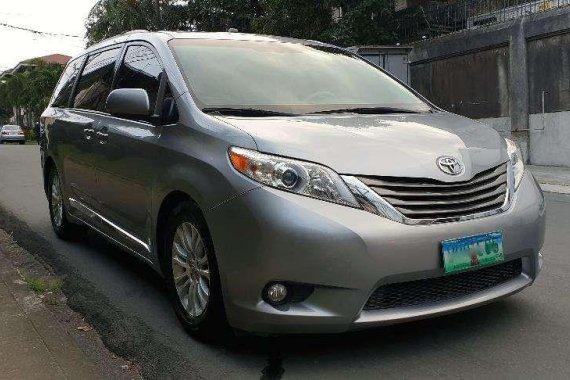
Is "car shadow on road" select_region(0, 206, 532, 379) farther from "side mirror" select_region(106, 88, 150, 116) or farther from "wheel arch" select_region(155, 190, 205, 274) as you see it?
"side mirror" select_region(106, 88, 150, 116)

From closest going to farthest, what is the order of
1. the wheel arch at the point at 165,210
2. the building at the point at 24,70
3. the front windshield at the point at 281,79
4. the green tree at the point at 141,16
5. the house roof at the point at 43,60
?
1. the wheel arch at the point at 165,210
2. the front windshield at the point at 281,79
3. the green tree at the point at 141,16
4. the building at the point at 24,70
5. the house roof at the point at 43,60

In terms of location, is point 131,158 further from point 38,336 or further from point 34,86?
point 34,86

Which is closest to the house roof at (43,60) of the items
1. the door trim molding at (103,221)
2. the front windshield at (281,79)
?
the door trim molding at (103,221)

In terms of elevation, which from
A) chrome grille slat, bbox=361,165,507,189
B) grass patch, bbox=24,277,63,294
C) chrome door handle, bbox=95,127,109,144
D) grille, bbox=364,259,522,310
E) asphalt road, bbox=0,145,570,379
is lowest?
asphalt road, bbox=0,145,570,379

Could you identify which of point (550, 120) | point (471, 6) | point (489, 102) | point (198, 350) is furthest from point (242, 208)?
point (471, 6)

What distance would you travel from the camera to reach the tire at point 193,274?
10.1 ft

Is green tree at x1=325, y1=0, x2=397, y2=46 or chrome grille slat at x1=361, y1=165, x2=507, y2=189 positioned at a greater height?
green tree at x1=325, y1=0, x2=397, y2=46

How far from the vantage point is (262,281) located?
2.77 m

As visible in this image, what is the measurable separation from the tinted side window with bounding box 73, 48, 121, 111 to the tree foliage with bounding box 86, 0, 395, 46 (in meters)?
12.7

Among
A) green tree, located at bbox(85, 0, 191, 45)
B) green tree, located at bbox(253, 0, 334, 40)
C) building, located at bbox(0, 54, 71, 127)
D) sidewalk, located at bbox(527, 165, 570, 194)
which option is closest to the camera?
sidewalk, located at bbox(527, 165, 570, 194)

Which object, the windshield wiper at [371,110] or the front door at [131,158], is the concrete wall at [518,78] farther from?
the front door at [131,158]

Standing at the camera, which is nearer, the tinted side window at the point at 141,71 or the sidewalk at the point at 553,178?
the tinted side window at the point at 141,71

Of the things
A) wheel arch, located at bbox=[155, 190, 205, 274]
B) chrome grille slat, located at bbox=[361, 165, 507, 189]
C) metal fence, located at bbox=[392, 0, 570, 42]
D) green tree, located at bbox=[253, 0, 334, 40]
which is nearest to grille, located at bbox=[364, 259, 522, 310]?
chrome grille slat, located at bbox=[361, 165, 507, 189]

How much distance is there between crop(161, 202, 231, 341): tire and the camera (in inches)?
121
